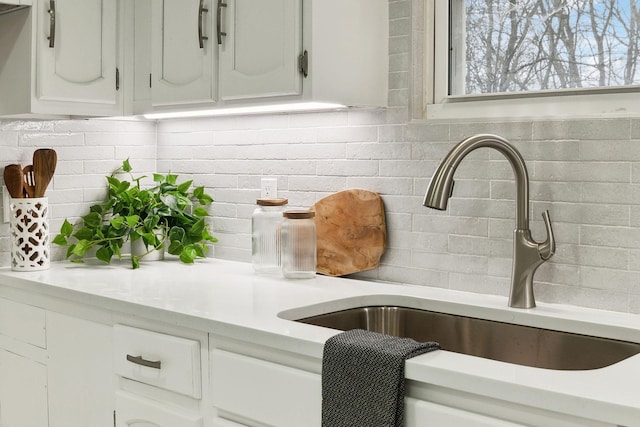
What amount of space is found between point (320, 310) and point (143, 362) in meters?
0.50

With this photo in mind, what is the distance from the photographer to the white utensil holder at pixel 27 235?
2746mm

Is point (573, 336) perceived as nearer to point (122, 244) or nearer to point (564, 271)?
point (564, 271)

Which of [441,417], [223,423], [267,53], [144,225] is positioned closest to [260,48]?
[267,53]

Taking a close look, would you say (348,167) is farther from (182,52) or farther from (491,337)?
(491,337)

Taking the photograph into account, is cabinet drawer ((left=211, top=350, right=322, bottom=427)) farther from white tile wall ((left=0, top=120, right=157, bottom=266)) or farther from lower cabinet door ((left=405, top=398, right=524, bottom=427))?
white tile wall ((left=0, top=120, right=157, bottom=266))

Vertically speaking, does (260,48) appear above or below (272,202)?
above

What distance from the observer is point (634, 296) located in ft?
6.53

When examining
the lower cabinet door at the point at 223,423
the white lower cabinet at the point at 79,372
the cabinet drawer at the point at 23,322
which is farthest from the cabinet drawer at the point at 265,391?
the cabinet drawer at the point at 23,322

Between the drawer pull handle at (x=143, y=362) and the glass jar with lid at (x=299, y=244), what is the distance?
0.56m

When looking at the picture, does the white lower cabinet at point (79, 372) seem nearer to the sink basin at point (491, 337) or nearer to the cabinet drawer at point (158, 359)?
the cabinet drawer at point (158, 359)

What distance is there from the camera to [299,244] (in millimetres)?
2479

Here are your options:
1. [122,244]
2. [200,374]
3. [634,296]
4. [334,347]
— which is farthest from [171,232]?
[634,296]

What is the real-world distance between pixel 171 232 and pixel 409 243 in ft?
3.17

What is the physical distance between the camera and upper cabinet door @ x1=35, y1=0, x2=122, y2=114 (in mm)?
2676
